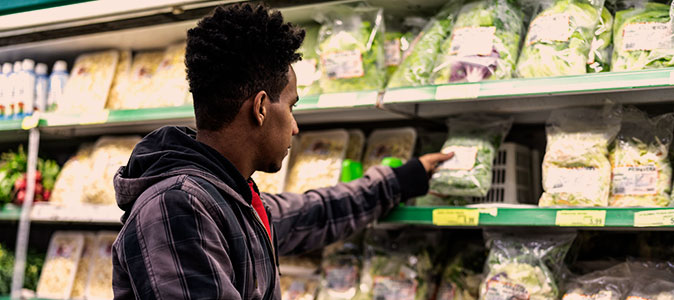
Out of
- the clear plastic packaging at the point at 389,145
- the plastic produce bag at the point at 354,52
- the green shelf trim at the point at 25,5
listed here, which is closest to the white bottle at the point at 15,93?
the green shelf trim at the point at 25,5

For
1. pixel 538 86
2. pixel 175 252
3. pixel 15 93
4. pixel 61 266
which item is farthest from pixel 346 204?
pixel 15 93

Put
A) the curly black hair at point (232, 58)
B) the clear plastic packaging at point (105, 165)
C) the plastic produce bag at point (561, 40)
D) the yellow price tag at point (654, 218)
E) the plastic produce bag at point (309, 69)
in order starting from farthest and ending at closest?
A: the clear plastic packaging at point (105, 165) < the plastic produce bag at point (309, 69) < the plastic produce bag at point (561, 40) < the yellow price tag at point (654, 218) < the curly black hair at point (232, 58)

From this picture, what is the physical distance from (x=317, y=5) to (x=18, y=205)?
69.0 inches

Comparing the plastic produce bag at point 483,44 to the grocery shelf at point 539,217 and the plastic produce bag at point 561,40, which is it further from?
the grocery shelf at point 539,217

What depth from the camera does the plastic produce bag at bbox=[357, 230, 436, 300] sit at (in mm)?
2445

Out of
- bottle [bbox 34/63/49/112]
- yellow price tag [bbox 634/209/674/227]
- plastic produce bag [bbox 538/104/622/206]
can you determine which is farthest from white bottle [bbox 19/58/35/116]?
yellow price tag [bbox 634/209/674/227]

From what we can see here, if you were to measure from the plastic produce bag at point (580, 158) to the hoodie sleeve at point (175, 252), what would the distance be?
120 centimetres

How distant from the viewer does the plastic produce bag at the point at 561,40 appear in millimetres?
2121

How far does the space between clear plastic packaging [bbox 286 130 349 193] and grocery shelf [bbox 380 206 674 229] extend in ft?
1.29

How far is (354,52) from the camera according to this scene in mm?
2502

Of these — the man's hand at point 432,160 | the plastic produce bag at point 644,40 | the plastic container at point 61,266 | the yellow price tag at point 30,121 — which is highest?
the plastic produce bag at point 644,40

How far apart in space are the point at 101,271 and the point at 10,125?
0.78m

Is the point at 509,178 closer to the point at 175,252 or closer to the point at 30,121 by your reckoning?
the point at 175,252

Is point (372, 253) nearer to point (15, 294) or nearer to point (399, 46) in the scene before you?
point (399, 46)
